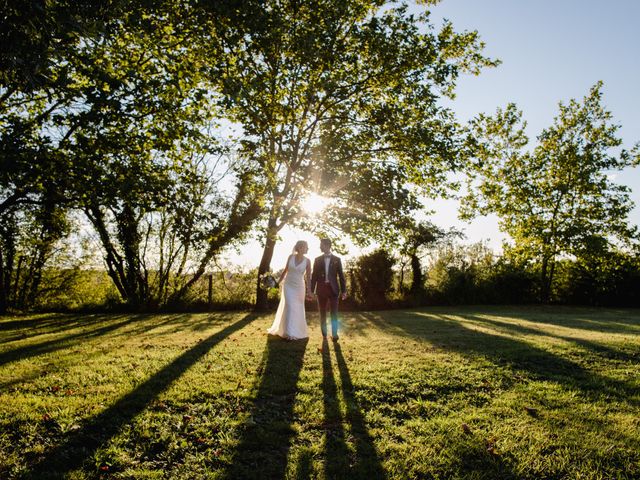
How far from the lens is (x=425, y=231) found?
2586 centimetres

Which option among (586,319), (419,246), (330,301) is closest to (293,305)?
(330,301)

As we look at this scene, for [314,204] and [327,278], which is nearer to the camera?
[327,278]

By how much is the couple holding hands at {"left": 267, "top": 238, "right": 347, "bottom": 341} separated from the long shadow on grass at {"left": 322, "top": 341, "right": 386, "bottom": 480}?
3876 millimetres

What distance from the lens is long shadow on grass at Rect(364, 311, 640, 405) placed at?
18.1 ft

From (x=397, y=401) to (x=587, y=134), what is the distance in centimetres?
2867

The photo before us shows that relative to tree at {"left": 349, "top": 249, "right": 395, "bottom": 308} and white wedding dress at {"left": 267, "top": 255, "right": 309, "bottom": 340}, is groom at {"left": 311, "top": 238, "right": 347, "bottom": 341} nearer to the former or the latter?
white wedding dress at {"left": 267, "top": 255, "right": 309, "bottom": 340}

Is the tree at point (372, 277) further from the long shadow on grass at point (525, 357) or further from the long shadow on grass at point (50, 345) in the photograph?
the long shadow on grass at point (50, 345)

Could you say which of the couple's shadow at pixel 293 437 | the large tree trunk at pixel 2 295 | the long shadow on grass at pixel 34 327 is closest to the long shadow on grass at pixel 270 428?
the couple's shadow at pixel 293 437

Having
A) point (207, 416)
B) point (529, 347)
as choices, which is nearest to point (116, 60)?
point (207, 416)

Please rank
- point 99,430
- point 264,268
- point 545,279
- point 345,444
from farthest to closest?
point 545,279, point 264,268, point 99,430, point 345,444

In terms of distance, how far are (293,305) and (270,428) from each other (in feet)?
18.1

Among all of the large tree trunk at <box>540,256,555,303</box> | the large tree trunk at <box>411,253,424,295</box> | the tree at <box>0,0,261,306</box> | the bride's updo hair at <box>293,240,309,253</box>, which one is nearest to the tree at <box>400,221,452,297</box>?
the large tree trunk at <box>411,253,424,295</box>

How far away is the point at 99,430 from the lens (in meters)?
3.98

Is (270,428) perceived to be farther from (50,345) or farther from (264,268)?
(264,268)
